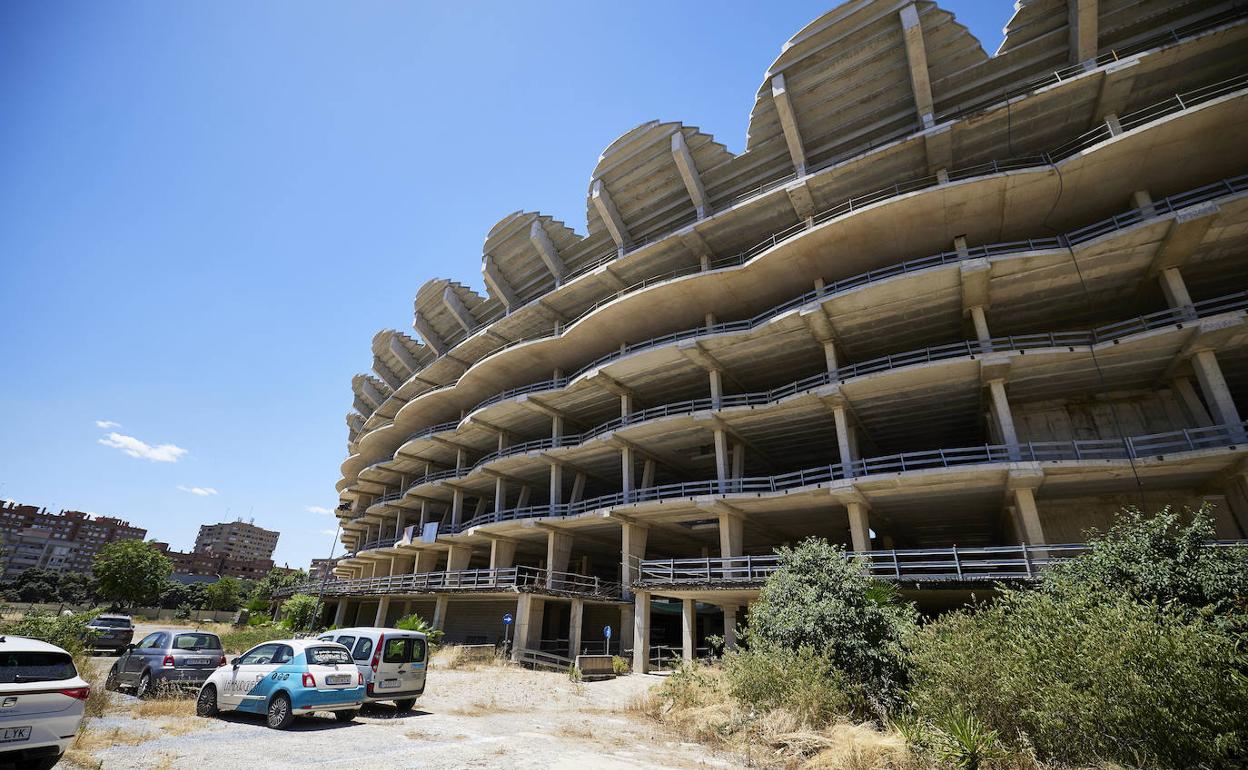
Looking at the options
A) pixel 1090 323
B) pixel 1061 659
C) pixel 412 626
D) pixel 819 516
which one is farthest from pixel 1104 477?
pixel 412 626

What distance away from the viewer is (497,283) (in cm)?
3328

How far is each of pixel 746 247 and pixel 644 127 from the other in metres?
7.50

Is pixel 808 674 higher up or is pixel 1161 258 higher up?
pixel 1161 258

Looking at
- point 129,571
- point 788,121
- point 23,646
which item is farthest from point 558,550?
point 129,571

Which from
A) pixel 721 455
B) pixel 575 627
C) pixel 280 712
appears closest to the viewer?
pixel 280 712

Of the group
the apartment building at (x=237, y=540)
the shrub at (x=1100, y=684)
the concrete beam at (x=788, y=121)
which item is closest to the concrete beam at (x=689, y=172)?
the concrete beam at (x=788, y=121)

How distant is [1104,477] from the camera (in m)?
16.7

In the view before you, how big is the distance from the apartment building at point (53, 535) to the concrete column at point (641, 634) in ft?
497

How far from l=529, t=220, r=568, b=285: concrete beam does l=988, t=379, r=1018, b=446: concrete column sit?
21.6 m

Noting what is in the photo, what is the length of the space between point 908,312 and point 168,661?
80.3 ft

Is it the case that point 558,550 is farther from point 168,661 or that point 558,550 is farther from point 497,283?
point 168,661

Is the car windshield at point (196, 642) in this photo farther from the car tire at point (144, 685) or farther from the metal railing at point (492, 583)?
the metal railing at point (492, 583)

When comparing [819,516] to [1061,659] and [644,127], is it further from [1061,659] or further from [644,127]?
[644,127]

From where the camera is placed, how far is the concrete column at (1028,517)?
16.2 meters
